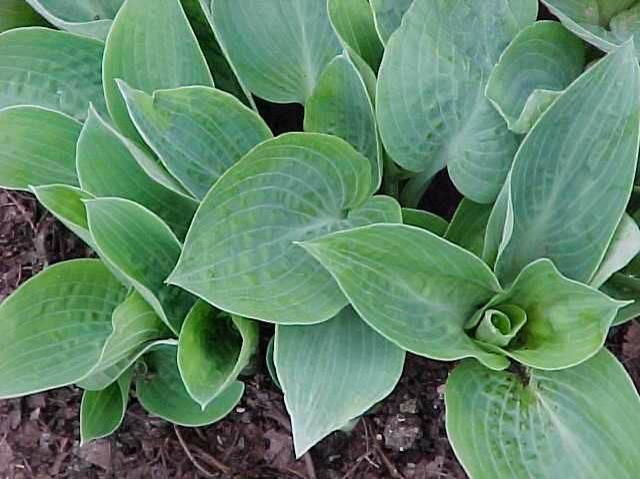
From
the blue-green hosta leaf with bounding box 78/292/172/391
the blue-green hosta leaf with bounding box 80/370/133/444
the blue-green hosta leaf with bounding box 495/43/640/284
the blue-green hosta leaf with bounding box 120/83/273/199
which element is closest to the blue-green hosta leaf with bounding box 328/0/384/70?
the blue-green hosta leaf with bounding box 120/83/273/199

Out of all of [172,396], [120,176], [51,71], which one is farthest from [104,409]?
[51,71]

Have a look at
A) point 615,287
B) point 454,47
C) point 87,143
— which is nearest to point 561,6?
point 454,47

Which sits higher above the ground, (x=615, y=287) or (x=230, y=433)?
(x=615, y=287)

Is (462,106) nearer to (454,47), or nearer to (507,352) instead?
(454,47)

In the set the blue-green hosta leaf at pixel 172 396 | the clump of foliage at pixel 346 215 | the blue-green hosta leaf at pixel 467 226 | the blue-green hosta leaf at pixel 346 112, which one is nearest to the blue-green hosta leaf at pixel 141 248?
the clump of foliage at pixel 346 215

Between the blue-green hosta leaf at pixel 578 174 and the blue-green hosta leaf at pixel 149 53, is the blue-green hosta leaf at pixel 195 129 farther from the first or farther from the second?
the blue-green hosta leaf at pixel 578 174

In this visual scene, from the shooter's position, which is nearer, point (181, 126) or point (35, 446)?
point (181, 126)

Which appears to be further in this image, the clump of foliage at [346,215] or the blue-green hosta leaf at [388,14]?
the blue-green hosta leaf at [388,14]
